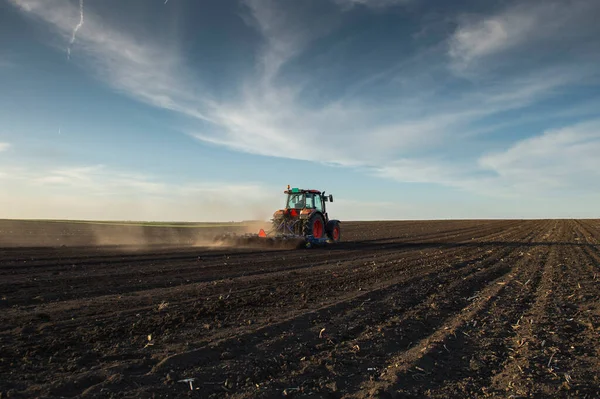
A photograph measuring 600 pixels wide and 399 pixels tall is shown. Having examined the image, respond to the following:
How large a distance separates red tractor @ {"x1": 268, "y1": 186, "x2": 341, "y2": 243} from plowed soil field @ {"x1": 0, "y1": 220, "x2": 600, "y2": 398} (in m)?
7.94

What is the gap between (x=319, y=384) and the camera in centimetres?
372

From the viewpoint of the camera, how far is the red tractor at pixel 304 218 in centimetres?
1842

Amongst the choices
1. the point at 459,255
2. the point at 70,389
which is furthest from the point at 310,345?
the point at 459,255

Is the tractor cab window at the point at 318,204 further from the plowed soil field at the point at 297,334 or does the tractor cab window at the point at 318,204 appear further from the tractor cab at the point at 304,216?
the plowed soil field at the point at 297,334

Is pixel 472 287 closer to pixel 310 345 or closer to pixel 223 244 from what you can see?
pixel 310 345

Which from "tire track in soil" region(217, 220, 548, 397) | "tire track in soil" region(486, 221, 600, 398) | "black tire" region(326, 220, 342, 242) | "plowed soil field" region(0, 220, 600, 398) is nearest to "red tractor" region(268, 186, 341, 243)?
"black tire" region(326, 220, 342, 242)

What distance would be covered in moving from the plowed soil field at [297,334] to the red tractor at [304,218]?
7944 mm

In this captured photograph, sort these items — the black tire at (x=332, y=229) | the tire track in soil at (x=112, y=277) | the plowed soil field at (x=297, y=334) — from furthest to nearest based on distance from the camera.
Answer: the black tire at (x=332, y=229) < the tire track in soil at (x=112, y=277) < the plowed soil field at (x=297, y=334)

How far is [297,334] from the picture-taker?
5.13 meters

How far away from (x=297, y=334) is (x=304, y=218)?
524 inches

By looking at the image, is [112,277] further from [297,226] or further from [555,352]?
[297,226]

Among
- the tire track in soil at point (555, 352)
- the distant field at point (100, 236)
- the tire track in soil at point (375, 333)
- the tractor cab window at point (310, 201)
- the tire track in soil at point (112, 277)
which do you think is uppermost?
the tractor cab window at point (310, 201)

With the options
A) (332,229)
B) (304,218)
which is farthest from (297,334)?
(332,229)

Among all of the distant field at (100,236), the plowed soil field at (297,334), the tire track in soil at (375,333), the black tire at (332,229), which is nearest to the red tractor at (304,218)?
the black tire at (332,229)
